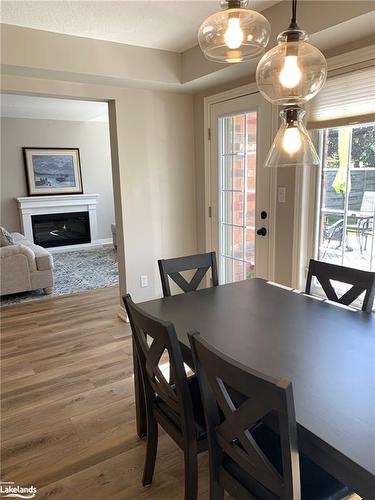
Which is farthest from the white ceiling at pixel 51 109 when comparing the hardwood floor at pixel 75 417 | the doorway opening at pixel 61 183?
the hardwood floor at pixel 75 417

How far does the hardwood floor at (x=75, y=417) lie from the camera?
1862 mm

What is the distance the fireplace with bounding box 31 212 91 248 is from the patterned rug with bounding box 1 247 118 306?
0.49m

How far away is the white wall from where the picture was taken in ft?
22.8

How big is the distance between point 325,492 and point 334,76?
2.38 metres

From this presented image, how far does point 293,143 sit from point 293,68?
0.31 meters

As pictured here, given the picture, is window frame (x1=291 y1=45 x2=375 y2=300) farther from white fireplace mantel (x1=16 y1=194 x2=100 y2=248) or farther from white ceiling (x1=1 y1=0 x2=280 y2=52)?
white fireplace mantel (x1=16 y1=194 x2=100 y2=248)

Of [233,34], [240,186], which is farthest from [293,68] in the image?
[240,186]

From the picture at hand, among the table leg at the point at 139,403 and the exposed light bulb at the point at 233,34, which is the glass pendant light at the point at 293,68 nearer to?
the exposed light bulb at the point at 233,34

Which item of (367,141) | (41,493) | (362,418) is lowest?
(41,493)

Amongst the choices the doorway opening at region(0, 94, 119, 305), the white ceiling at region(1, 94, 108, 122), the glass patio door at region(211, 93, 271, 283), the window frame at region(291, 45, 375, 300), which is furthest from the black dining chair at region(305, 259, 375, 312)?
the white ceiling at region(1, 94, 108, 122)

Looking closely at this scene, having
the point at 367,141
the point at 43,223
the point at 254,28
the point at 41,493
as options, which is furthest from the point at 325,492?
the point at 43,223

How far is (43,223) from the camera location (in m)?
Answer: 7.47

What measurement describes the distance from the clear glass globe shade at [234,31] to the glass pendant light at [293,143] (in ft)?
1.05

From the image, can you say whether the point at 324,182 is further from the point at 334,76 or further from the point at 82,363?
the point at 82,363
